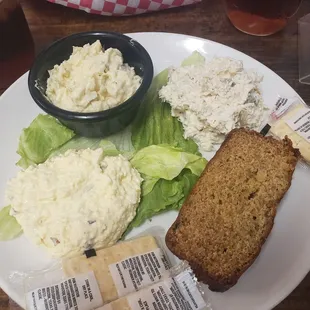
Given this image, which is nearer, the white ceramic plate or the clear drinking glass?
the white ceramic plate

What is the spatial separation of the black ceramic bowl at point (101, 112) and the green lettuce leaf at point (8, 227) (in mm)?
349

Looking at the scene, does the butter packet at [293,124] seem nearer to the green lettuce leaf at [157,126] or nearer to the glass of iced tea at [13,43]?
the green lettuce leaf at [157,126]

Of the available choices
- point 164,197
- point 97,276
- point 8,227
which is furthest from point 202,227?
point 8,227

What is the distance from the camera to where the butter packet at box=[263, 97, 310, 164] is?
1531 millimetres

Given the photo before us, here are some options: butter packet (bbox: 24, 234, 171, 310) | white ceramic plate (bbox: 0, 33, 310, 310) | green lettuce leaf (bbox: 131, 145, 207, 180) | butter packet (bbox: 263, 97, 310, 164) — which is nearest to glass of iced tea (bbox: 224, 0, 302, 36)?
white ceramic plate (bbox: 0, 33, 310, 310)

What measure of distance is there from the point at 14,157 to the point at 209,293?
2.60 feet

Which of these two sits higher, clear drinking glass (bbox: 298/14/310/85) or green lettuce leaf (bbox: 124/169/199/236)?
clear drinking glass (bbox: 298/14/310/85)

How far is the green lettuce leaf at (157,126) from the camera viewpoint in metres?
1.65

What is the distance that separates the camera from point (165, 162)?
1531 mm

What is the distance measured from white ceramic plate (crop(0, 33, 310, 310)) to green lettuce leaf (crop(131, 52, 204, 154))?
28 centimetres

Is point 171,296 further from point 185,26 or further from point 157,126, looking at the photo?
point 185,26

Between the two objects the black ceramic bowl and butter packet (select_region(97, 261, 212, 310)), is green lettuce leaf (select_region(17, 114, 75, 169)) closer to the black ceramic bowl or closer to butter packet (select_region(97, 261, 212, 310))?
the black ceramic bowl

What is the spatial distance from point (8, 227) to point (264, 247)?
778mm

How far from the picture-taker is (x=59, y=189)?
1366mm
